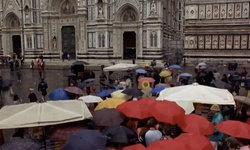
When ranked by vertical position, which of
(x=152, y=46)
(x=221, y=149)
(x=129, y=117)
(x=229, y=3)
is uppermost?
(x=229, y=3)

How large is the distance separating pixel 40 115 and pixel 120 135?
1.63 m


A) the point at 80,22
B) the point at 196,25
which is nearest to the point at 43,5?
the point at 80,22

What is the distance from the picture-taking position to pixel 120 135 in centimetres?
518

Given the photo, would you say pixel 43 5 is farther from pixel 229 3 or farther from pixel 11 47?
pixel 229 3

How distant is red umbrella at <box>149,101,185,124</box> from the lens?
5.67 m

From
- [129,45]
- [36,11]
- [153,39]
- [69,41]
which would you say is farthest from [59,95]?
[36,11]

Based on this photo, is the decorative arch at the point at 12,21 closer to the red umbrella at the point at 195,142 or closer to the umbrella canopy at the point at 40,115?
the umbrella canopy at the point at 40,115

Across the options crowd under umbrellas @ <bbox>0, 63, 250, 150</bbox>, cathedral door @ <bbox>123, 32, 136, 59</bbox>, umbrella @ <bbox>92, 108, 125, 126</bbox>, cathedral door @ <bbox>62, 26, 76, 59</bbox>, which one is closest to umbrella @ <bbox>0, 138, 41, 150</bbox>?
crowd under umbrellas @ <bbox>0, 63, 250, 150</bbox>

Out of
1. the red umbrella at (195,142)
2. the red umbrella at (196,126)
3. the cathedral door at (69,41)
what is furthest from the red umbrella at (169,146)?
the cathedral door at (69,41)

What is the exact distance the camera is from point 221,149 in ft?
20.1

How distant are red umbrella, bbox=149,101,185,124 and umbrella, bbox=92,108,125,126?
74 centimetres

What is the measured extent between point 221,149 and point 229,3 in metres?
28.3

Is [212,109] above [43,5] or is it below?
below

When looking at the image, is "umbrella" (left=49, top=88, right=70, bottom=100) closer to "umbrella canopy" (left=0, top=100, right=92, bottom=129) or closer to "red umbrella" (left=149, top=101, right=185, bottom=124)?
"umbrella canopy" (left=0, top=100, right=92, bottom=129)
